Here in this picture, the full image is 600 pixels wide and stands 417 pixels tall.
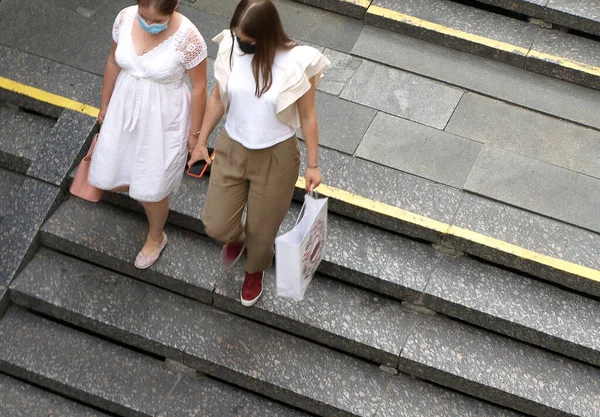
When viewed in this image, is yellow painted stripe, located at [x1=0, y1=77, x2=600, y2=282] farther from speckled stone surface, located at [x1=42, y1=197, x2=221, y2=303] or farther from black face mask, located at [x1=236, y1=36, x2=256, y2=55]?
black face mask, located at [x1=236, y1=36, x2=256, y2=55]

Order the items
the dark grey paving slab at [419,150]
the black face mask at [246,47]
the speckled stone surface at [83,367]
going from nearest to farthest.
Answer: the black face mask at [246,47] < the speckled stone surface at [83,367] < the dark grey paving slab at [419,150]

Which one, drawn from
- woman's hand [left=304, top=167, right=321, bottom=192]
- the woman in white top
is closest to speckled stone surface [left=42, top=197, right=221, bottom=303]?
the woman in white top

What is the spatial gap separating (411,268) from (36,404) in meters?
2.50

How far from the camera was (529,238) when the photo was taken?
5.39 metres

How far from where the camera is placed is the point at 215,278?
17.9ft

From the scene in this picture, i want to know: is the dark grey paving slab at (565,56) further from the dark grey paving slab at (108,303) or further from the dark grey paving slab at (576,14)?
the dark grey paving slab at (108,303)

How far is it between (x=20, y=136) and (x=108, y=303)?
1363 millimetres

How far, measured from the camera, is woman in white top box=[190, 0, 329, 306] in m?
4.07

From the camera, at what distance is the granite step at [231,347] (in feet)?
17.2

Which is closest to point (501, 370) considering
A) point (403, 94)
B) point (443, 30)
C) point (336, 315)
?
point (336, 315)

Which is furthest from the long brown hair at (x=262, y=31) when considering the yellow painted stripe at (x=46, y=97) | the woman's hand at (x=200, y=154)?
the yellow painted stripe at (x=46, y=97)

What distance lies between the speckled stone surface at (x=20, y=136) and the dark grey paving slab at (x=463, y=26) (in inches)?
101

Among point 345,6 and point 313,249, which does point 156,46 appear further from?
point 345,6

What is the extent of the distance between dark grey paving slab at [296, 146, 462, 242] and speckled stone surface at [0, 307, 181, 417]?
58.9 inches
